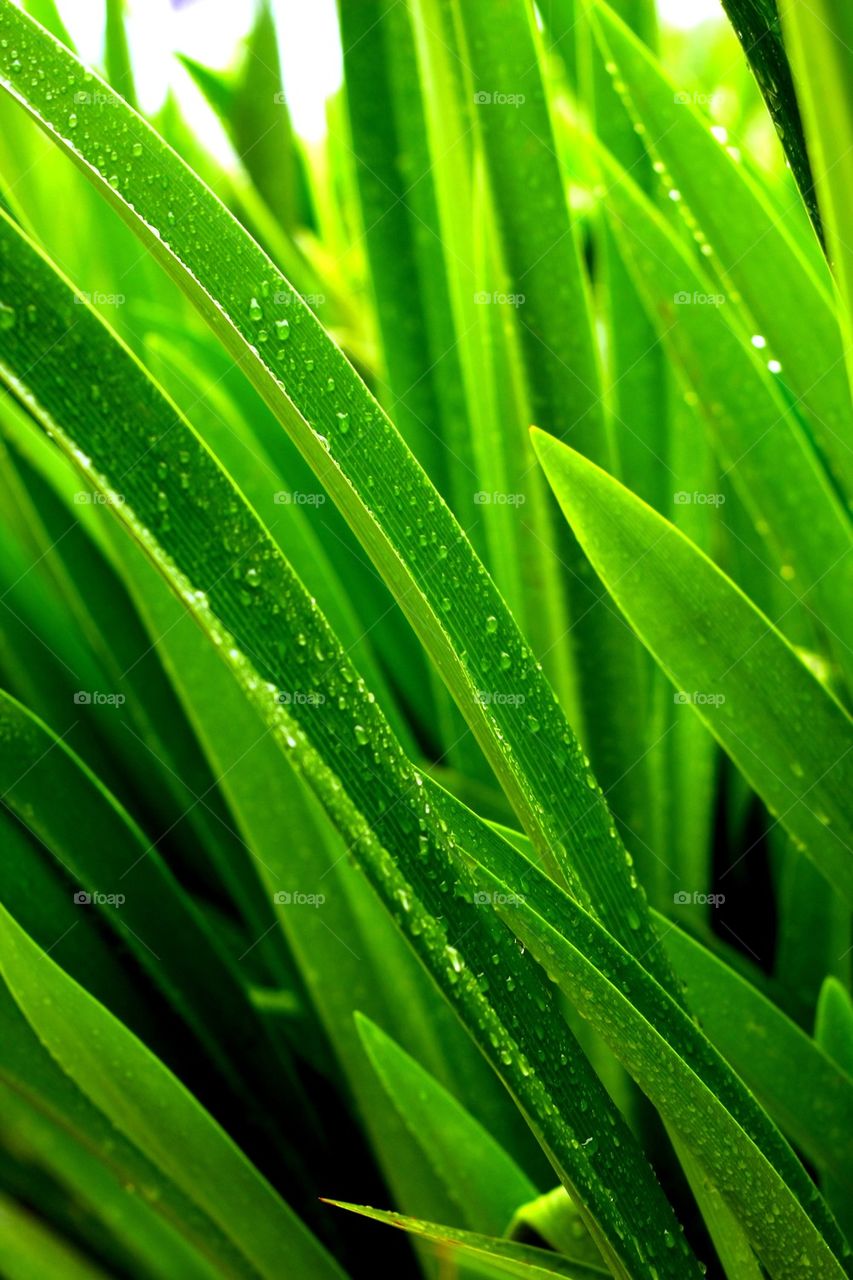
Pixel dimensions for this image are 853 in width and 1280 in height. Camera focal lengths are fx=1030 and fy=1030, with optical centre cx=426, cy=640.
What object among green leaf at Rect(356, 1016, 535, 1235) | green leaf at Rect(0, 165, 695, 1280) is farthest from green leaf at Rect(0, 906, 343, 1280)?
green leaf at Rect(0, 165, 695, 1280)

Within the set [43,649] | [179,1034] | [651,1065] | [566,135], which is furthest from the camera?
[566,135]

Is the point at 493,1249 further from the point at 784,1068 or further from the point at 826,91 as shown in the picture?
the point at 826,91

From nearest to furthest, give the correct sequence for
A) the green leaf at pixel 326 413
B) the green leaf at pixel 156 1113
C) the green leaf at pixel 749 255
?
the green leaf at pixel 326 413 < the green leaf at pixel 156 1113 < the green leaf at pixel 749 255

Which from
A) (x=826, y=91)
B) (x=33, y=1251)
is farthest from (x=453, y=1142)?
(x=826, y=91)

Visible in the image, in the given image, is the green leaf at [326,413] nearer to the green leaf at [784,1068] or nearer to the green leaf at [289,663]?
the green leaf at [289,663]

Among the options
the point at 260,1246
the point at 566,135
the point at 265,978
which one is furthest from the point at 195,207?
the point at 566,135

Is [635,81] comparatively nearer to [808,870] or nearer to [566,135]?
[566,135]

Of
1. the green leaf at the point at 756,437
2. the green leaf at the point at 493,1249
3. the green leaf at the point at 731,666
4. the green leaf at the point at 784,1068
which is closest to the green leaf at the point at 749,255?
the green leaf at the point at 756,437

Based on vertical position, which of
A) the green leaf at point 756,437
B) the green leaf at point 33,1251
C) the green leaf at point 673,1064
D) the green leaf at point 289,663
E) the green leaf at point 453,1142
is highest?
the green leaf at point 756,437

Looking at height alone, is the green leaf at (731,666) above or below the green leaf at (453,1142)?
above
